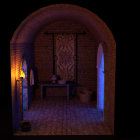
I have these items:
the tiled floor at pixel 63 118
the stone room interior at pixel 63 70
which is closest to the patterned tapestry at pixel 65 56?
the stone room interior at pixel 63 70

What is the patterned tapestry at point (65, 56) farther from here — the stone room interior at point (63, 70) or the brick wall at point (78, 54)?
the brick wall at point (78, 54)

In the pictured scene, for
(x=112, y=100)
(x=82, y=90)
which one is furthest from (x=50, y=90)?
(x=112, y=100)

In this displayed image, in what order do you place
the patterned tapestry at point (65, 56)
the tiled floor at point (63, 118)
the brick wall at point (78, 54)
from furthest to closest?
1. the patterned tapestry at point (65, 56)
2. the brick wall at point (78, 54)
3. the tiled floor at point (63, 118)

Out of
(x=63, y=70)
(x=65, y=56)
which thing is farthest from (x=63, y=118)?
(x=65, y=56)

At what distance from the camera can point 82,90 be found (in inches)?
548

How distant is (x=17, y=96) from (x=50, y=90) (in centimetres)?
548

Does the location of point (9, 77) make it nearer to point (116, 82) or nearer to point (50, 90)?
point (116, 82)

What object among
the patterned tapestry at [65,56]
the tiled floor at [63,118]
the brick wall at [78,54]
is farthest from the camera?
the patterned tapestry at [65,56]

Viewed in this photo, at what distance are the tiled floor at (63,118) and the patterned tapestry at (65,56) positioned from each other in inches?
60.4

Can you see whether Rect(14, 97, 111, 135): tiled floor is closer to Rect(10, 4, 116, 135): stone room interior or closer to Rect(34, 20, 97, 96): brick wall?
Rect(10, 4, 116, 135): stone room interior

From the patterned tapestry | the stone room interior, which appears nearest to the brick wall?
the stone room interior

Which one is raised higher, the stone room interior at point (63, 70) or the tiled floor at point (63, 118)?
the stone room interior at point (63, 70)

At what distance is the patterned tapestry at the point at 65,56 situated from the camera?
13695 millimetres

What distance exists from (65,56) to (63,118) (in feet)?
15.2
